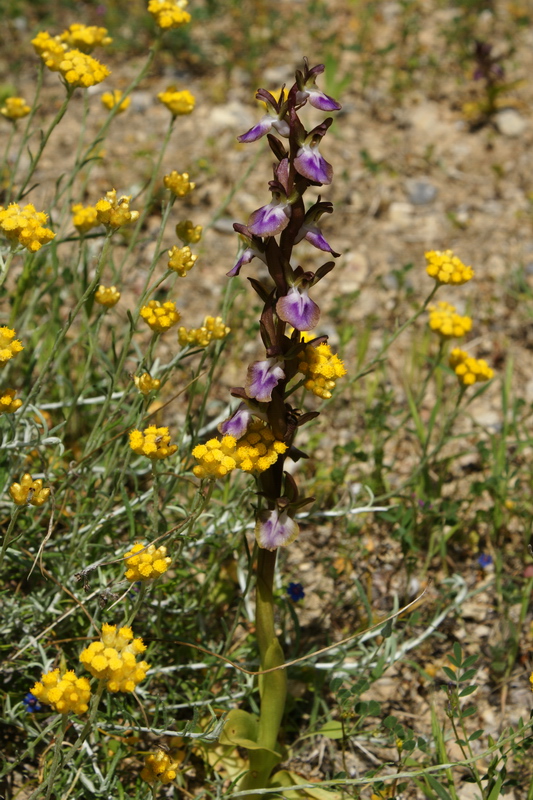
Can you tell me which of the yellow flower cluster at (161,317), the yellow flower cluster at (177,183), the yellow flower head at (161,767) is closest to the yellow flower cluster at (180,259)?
the yellow flower cluster at (161,317)

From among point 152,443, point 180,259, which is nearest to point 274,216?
point 180,259

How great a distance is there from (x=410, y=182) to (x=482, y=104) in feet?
3.04

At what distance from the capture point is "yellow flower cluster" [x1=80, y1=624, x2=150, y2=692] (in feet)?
5.00

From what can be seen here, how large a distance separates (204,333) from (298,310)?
1.82 feet

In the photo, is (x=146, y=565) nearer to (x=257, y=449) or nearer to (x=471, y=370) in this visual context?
(x=257, y=449)

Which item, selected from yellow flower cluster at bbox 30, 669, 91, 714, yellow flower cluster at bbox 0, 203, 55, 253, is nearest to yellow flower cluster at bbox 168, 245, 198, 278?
yellow flower cluster at bbox 0, 203, 55, 253

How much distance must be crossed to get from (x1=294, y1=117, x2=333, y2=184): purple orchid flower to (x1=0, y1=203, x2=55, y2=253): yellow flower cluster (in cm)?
72

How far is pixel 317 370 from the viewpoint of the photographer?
1912 mm

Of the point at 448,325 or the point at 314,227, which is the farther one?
the point at 448,325

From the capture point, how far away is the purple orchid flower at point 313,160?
171cm

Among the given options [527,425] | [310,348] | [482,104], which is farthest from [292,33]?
[310,348]

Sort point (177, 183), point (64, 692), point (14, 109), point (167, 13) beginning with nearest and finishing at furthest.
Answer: point (64, 692), point (177, 183), point (167, 13), point (14, 109)

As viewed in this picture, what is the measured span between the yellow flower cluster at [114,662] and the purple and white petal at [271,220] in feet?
3.06

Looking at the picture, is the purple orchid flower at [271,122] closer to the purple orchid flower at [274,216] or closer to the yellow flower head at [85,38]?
the purple orchid flower at [274,216]
